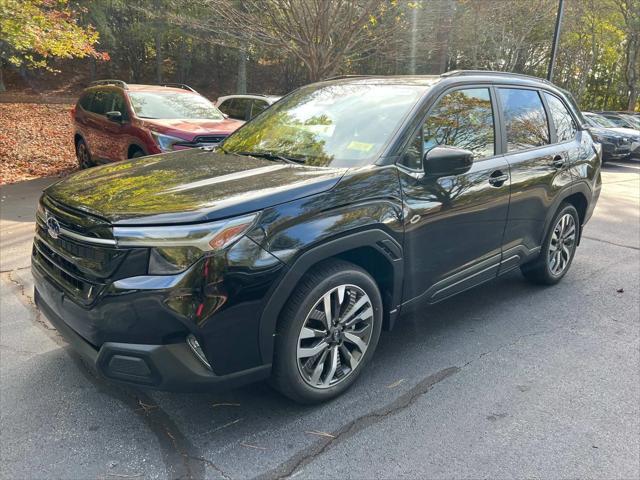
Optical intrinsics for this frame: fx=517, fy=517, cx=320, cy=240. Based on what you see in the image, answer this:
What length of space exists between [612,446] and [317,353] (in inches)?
61.7

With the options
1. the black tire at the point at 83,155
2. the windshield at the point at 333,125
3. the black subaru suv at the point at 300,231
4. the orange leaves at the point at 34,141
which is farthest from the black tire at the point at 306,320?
the orange leaves at the point at 34,141

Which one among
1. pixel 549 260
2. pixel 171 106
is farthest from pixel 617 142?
pixel 171 106

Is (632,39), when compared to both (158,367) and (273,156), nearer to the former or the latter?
(273,156)

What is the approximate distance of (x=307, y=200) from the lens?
2.62 meters

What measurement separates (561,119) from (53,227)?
415cm

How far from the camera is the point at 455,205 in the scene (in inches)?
132

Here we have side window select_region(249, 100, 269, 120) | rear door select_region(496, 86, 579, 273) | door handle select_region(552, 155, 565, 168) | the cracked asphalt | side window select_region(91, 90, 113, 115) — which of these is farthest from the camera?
side window select_region(249, 100, 269, 120)

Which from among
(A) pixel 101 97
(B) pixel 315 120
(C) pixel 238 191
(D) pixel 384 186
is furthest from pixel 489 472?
(A) pixel 101 97

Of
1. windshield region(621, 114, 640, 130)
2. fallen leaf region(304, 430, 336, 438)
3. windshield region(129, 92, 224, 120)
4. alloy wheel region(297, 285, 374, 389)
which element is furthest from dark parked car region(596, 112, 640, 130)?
fallen leaf region(304, 430, 336, 438)

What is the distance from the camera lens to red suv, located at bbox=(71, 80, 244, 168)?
7320 mm

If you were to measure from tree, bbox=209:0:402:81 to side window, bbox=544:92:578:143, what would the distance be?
8.25 metres

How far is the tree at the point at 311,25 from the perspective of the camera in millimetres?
12078

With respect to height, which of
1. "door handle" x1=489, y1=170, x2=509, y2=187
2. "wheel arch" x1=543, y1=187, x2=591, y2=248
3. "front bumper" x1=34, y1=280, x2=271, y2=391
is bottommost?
"front bumper" x1=34, y1=280, x2=271, y2=391

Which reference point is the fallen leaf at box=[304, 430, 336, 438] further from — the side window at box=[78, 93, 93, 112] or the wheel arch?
the side window at box=[78, 93, 93, 112]
